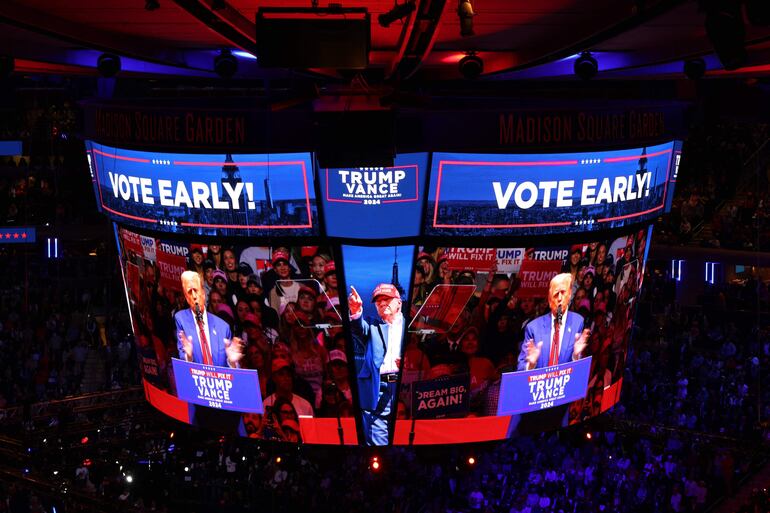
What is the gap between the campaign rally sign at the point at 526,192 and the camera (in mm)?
10266

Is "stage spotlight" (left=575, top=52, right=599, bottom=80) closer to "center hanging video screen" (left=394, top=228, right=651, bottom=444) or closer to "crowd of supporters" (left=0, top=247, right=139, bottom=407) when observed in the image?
"center hanging video screen" (left=394, top=228, right=651, bottom=444)

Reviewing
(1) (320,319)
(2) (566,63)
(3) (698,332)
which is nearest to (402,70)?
(2) (566,63)

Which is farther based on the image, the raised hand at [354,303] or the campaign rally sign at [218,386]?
the campaign rally sign at [218,386]

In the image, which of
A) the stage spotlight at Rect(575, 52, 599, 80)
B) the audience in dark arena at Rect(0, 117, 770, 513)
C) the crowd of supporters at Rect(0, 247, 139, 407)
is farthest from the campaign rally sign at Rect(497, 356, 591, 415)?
the crowd of supporters at Rect(0, 247, 139, 407)

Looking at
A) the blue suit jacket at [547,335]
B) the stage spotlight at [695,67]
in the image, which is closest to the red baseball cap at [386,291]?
the blue suit jacket at [547,335]

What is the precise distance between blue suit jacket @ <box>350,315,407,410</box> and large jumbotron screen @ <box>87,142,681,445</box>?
1 centimetres

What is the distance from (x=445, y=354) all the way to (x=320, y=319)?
1.29m

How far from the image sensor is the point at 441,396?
10.9m

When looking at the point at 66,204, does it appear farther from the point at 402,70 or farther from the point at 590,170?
the point at 590,170

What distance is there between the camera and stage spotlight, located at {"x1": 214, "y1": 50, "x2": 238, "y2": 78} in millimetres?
11875

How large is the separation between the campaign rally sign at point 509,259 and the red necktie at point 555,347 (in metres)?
0.85

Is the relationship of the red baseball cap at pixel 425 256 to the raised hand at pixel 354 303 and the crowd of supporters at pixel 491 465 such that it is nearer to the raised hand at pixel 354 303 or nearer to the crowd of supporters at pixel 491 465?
the raised hand at pixel 354 303

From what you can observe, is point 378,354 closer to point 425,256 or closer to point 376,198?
point 425,256

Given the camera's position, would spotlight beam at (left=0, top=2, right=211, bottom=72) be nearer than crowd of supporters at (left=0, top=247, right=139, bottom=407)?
Yes
